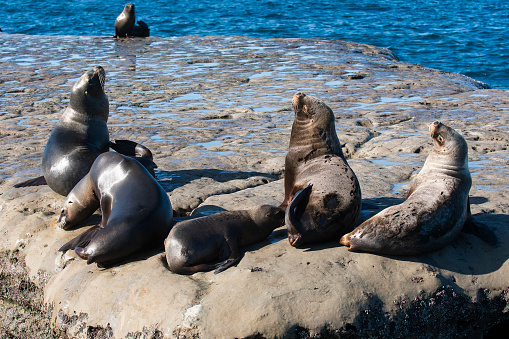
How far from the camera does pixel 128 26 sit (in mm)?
18891

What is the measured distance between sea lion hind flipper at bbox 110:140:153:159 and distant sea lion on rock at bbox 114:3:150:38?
13.5 m

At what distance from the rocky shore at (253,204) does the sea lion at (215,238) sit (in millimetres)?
102

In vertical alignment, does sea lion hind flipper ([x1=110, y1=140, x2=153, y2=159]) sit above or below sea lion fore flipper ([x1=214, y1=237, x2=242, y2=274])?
below

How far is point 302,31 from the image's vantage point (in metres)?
23.7

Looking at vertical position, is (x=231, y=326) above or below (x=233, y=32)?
above

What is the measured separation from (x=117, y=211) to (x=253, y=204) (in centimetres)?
128

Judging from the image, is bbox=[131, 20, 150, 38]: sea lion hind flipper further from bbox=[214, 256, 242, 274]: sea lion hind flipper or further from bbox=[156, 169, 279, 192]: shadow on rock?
bbox=[214, 256, 242, 274]: sea lion hind flipper

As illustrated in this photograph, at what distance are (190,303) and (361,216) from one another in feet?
5.96

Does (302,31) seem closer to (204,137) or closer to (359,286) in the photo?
(204,137)

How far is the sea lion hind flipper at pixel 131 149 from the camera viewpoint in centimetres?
606

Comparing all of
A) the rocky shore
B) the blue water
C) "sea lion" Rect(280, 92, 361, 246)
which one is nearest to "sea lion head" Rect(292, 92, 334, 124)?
"sea lion" Rect(280, 92, 361, 246)

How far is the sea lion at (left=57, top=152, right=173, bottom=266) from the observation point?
4117mm

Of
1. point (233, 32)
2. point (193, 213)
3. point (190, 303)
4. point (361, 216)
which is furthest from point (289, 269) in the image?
point (233, 32)

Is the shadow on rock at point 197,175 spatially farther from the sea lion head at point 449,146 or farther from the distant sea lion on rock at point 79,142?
the sea lion head at point 449,146
